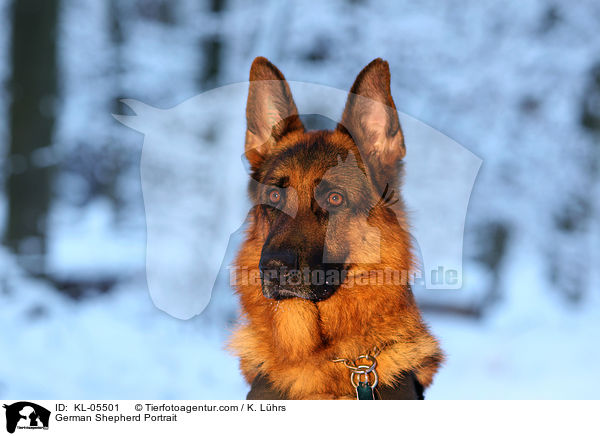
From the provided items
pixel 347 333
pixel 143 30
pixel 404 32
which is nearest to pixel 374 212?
pixel 347 333

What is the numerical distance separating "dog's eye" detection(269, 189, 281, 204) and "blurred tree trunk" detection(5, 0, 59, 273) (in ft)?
9.26

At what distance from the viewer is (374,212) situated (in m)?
2.04

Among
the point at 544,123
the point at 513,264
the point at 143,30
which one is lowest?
the point at 513,264

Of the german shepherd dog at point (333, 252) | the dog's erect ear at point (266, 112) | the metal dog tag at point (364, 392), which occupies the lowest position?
the metal dog tag at point (364, 392)

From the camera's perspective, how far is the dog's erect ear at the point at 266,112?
78.2 inches

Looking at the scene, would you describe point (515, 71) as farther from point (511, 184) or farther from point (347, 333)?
point (347, 333)

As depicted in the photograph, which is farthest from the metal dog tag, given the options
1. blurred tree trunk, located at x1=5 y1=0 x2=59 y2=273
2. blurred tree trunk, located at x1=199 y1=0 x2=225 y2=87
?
blurred tree trunk, located at x1=5 y1=0 x2=59 y2=273

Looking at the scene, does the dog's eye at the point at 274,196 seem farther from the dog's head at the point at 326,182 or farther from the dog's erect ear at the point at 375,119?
the dog's erect ear at the point at 375,119

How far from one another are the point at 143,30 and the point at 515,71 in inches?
134
